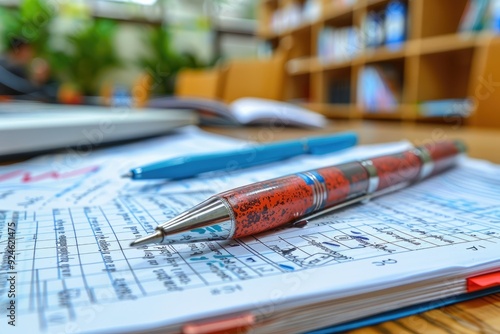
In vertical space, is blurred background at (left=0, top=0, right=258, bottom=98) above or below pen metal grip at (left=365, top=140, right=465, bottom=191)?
above

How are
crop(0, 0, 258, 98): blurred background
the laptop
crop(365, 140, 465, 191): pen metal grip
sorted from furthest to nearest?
crop(0, 0, 258, 98): blurred background, the laptop, crop(365, 140, 465, 191): pen metal grip

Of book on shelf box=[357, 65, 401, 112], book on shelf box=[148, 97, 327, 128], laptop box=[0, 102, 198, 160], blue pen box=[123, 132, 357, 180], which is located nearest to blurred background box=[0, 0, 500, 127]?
book on shelf box=[357, 65, 401, 112]

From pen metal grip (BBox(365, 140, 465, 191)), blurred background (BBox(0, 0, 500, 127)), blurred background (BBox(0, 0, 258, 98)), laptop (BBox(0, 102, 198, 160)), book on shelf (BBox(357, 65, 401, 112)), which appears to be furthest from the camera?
blurred background (BBox(0, 0, 258, 98))

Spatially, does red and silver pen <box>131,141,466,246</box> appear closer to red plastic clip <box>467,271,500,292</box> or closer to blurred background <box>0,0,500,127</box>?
red plastic clip <box>467,271,500,292</box>

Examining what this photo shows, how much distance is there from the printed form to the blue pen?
0.10 ft

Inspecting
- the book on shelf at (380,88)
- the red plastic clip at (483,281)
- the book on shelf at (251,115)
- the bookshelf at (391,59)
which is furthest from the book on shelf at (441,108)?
the red plastic clip at (483,281)

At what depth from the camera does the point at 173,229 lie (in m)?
0.19

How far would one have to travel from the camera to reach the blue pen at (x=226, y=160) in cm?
38

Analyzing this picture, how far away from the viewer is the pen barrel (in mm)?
221

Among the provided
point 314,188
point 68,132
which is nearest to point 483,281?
point 314,188

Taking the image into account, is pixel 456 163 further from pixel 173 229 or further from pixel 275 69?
pixel 275 69

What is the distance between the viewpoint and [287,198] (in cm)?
24

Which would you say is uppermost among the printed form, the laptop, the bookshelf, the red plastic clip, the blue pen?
the bookshelf

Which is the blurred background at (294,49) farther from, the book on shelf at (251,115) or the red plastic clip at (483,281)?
the red plastic clip at (483,281)
